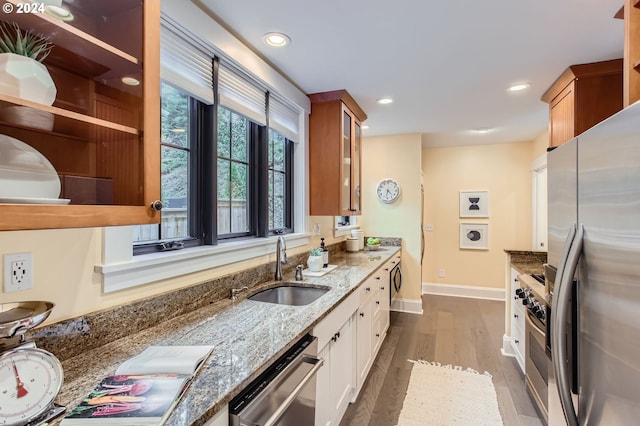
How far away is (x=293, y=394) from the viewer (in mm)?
1229

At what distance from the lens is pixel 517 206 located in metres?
4.91

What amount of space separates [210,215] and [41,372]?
1.12 metres

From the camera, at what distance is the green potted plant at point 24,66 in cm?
80

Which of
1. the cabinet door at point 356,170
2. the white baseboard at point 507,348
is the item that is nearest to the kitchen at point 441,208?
the cabinet door at point 356,170

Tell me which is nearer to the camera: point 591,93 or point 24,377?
point 24,377

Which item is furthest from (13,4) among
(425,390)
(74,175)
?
(425,390)

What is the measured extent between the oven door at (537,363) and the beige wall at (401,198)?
7.08ft

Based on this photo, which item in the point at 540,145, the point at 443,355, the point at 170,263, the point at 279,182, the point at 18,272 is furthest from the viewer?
the point at 540,145

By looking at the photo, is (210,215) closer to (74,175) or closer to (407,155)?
(74,175)

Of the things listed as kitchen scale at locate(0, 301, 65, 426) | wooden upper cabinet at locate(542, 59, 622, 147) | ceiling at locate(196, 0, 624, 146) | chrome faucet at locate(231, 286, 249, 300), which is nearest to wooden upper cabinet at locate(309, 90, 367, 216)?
ceiling at locate(196, 0, 624, 146)

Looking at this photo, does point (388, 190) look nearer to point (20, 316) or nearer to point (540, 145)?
point (540, 145)

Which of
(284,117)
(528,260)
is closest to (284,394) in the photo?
(284,117)

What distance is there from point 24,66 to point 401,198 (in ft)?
13.7

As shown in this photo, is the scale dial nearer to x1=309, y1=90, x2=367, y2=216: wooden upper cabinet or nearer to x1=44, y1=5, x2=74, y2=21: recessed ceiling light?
x1=44, y1=5, x2=74, y2=21: recessed ceiling light
